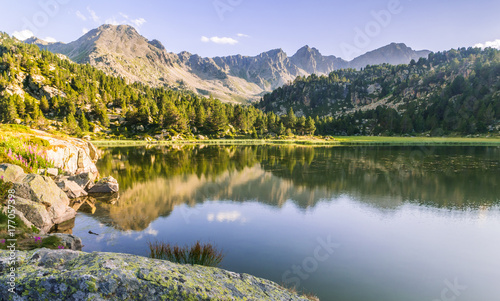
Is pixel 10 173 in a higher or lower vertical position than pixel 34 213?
Answer: higher

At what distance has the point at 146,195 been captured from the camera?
2808 centimetres

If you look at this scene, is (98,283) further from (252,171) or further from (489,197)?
(252,171)

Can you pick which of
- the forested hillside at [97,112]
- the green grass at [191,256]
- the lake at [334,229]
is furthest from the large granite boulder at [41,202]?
the forested hillside at [97,112]

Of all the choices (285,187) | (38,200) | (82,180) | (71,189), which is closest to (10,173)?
(38,200)

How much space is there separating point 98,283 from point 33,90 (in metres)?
230

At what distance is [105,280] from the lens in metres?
5.11

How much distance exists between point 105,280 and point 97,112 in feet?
610

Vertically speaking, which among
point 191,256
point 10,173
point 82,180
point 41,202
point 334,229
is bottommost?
point 334,229

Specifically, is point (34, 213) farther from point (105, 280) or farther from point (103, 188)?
point (105, 280)

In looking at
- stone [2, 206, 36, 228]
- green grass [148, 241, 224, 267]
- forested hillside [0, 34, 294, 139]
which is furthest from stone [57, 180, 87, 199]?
forested hillside [0, 34, 294, 139]

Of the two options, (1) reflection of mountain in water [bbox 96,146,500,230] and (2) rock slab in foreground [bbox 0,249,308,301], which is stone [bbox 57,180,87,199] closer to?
(1) reflection of mountain in water [bbox 96,146,500,230]

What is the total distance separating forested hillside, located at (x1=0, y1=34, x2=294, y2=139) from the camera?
13950 centimetres

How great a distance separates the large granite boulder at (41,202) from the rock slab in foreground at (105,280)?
42.0 ft

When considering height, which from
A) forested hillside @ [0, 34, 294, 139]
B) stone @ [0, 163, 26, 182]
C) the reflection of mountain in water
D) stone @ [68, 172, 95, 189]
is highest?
forested hillside @ [0, 34, 294, 139]
